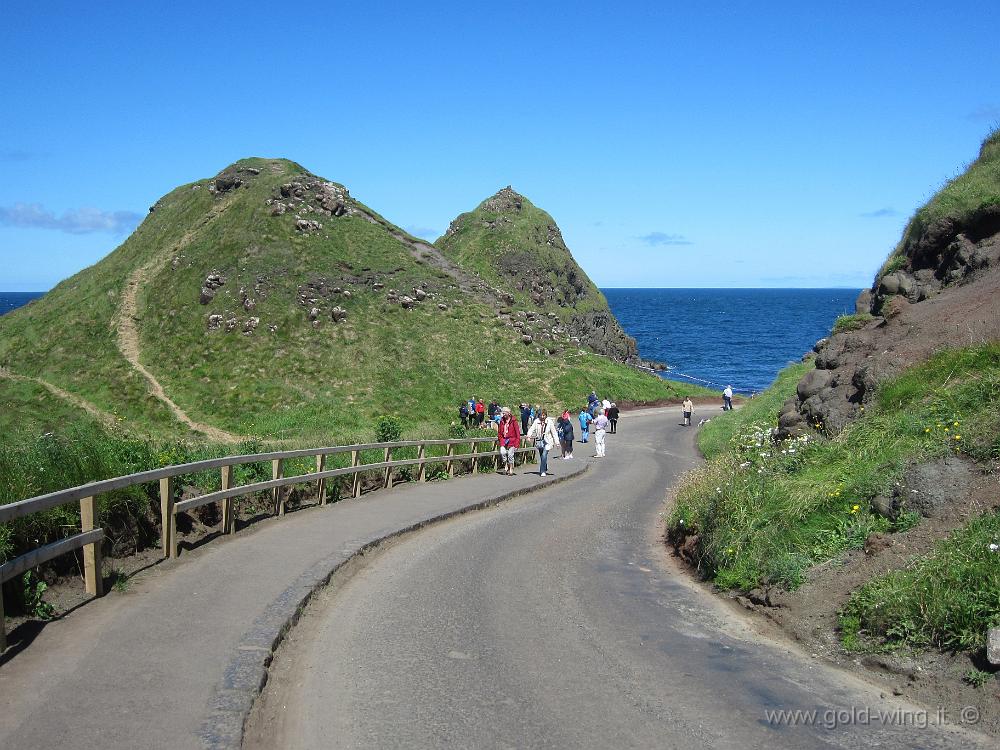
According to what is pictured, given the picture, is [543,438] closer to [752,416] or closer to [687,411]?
[752,416]

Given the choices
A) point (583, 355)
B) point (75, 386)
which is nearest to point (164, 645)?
point (75, 386)

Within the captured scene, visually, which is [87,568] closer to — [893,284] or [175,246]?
[893,284]

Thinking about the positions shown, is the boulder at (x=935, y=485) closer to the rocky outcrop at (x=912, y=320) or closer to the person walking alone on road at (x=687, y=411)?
the rocky outcrop at (x=912, y=320)

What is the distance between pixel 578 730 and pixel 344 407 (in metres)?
39.7

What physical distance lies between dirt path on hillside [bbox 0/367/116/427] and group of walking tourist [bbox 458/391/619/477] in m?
17.0

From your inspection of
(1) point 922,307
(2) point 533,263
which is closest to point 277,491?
(1) point 922,307

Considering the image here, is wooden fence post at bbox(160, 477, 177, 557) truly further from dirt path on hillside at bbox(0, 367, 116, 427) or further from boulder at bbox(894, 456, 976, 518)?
dirt path on hillside at bbox(0, 367, 116, 427)

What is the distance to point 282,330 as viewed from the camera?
5166cm

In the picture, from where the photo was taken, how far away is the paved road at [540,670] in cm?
602

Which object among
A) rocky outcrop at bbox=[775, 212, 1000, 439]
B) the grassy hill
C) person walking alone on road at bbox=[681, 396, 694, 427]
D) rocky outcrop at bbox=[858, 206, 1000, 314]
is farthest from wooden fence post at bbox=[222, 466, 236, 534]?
person walking alone on road at bbox=[681, 396, 694, 427]

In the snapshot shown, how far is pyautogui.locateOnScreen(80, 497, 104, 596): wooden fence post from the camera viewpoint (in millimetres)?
8312

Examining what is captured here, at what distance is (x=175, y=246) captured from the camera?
63.1m

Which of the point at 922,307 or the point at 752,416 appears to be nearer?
the point at 922,307

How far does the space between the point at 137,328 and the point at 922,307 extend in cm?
4736
